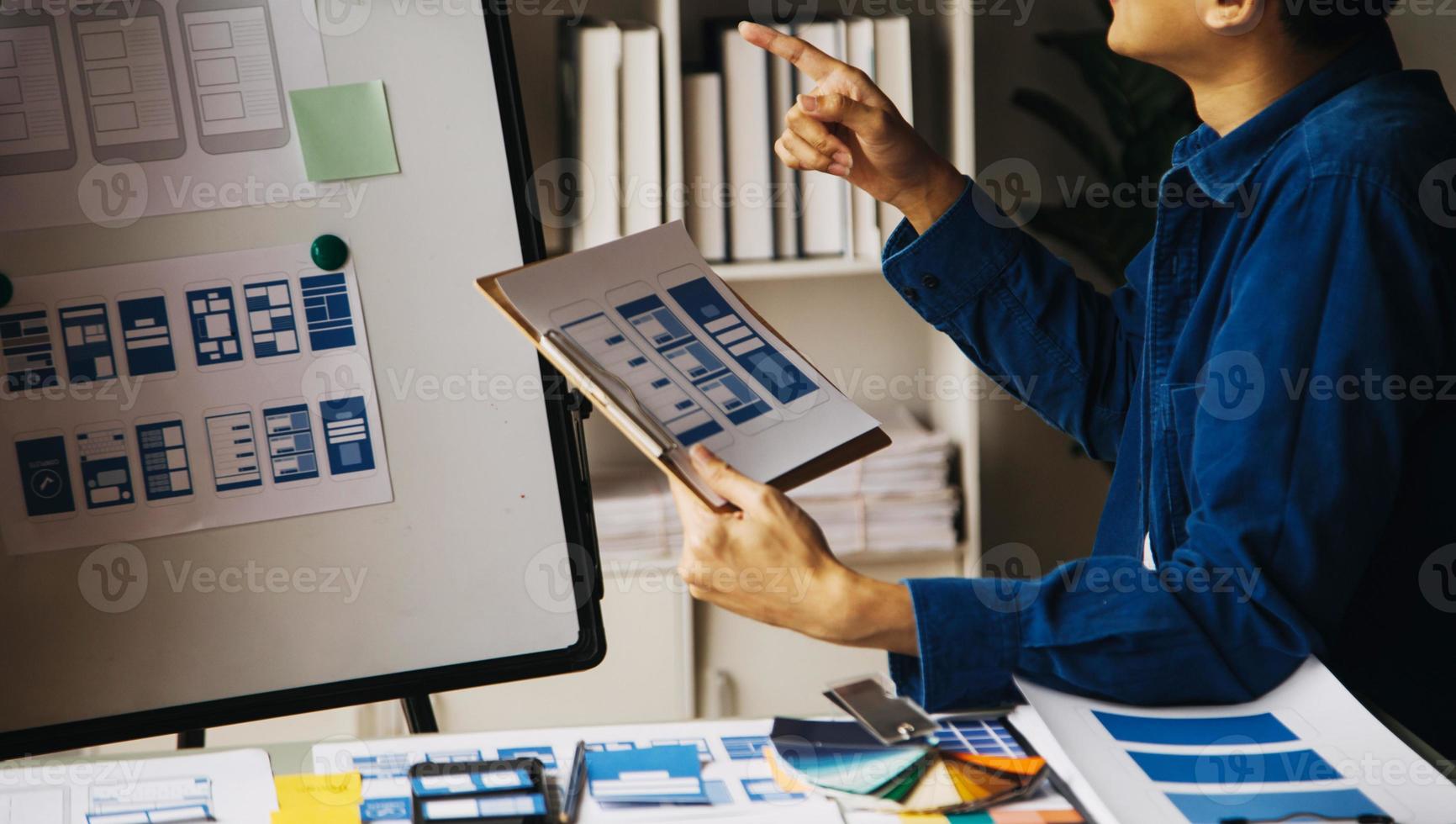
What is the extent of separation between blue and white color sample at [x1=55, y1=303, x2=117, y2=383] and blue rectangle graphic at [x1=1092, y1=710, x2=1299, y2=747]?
0.83 meters

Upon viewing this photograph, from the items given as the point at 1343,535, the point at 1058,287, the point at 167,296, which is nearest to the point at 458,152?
the point at 167,296

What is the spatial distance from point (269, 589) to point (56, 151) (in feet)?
1.30

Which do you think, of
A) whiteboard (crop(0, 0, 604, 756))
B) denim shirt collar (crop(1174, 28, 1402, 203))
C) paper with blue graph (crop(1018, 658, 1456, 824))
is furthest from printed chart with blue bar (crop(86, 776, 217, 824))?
denim shirt collar (crop(1174, 28, 1402, 203))

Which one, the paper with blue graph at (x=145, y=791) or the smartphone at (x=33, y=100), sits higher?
the smartphone at (x=33, y=100)

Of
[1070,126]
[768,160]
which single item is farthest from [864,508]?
[1070,126]

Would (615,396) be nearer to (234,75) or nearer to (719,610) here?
(234,75)

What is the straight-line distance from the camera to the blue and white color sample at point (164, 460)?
0.98 metres

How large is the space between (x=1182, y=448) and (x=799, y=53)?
504mm

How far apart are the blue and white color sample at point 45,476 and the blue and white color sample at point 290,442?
157 millimetres

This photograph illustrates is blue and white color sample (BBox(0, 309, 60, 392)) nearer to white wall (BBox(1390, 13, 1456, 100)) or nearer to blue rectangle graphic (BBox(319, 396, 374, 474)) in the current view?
blue rectangle graphic (BBox(319, 396, 374, 474))

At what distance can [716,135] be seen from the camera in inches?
73.8

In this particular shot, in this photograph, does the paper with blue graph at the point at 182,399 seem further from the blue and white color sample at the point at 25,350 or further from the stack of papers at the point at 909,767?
the stack of papers at the point at 909,767

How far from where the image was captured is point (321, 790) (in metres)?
0.89

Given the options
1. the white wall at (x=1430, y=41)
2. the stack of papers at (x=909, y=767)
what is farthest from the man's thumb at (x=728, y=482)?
the white wall at (x=1430, y=41)
